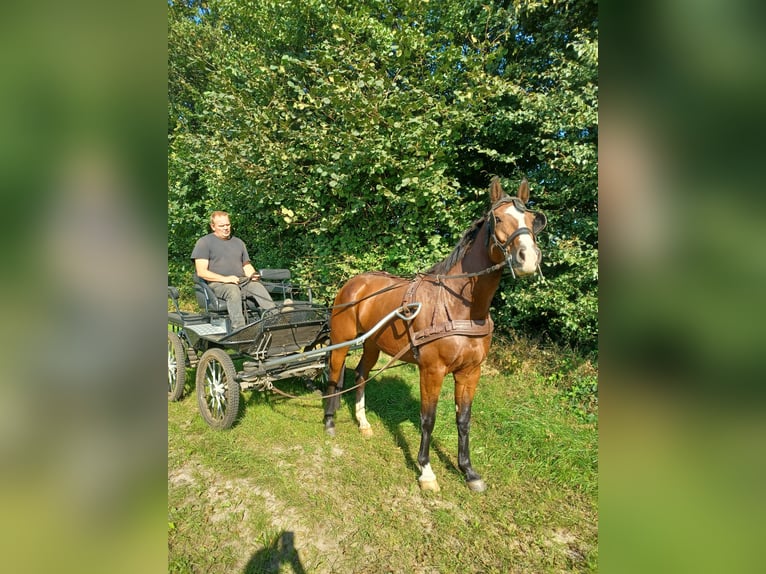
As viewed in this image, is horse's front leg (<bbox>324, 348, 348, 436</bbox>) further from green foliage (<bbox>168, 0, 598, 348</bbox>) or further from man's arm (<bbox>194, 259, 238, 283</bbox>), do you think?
green foliage (<bbox>168, 0, 598, 348</bbox>)

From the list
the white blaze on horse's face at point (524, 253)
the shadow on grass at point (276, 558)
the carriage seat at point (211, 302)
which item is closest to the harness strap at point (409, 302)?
the white blaze on horse's face at point (524, 253)

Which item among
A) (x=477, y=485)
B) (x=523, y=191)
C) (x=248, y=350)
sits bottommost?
(x=477, y=485)

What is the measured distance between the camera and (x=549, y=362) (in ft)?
17.3

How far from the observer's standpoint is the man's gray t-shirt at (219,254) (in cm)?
463

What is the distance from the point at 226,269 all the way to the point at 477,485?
12.9ft

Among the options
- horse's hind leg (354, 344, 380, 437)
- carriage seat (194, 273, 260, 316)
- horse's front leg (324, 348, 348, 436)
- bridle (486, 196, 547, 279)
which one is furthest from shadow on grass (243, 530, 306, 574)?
carriage seat (194, 273, 260, 316)

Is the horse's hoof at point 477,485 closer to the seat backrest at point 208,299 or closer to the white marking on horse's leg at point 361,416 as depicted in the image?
the white marking on horse's leg at point 361,416

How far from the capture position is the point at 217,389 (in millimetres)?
3971

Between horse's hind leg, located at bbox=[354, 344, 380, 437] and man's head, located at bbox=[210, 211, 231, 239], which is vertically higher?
man's head, located at bbox=[210, 211, 231, 239]

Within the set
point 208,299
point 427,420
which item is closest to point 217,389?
point 208,299

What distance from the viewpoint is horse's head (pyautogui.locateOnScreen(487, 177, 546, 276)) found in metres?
2.29

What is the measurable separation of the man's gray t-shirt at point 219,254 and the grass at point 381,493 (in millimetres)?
1818

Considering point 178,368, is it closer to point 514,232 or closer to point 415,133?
point 514,232
